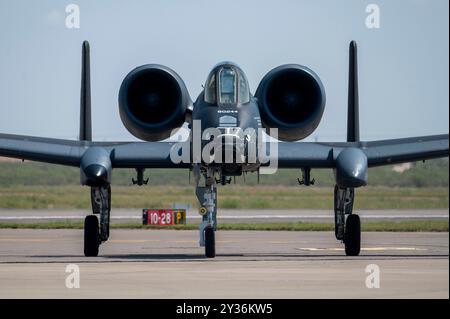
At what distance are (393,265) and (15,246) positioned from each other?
11407mm

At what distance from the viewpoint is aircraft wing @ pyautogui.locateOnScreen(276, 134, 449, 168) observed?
24422 mm

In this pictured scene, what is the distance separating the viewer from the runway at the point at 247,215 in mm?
48872

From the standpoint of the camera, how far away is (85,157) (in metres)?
23.5

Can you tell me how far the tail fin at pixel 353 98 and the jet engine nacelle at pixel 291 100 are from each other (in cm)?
183

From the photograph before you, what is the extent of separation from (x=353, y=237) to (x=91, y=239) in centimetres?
520

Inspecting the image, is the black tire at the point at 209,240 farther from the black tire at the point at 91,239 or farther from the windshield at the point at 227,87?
the black tire at the point at 91,239

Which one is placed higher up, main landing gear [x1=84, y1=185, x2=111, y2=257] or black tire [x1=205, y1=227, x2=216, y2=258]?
main landing gear [x1=84, y1=185, x2=111, y2=257]

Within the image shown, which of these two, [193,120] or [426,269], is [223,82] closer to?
[193,120]

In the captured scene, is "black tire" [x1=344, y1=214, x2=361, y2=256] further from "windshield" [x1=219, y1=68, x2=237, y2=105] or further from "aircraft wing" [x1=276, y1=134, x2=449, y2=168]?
"windshield" [x1=219, y1=68, x2=237, y2=105]

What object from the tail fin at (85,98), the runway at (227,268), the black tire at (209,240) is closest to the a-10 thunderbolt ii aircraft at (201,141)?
the black tire at (209,240)

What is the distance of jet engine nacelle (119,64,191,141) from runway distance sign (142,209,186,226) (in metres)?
16.8

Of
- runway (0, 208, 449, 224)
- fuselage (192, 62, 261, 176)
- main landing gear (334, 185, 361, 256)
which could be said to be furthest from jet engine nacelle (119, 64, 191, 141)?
runway (0, 208, 449, 224)

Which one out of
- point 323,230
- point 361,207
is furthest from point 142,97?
point 361,207

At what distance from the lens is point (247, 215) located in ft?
179
